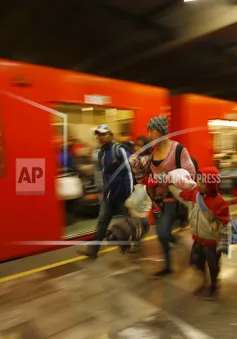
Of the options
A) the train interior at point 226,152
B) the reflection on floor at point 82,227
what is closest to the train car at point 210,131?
the train interior at point 226,152

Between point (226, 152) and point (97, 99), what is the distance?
9.80 feet

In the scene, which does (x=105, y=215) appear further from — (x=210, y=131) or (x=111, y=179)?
(x=210, y=131)

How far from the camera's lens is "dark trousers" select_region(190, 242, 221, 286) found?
2.60 meters

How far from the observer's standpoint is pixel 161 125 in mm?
2820

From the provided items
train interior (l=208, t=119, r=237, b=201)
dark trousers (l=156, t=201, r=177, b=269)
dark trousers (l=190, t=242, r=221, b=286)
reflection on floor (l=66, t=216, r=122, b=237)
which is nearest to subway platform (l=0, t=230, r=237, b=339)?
dark trousers (l=190, t=242, r=221, b=286)

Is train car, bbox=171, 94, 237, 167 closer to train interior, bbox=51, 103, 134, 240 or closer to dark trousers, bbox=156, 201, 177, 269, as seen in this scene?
train interior, bbox=51, 103, 134, 240

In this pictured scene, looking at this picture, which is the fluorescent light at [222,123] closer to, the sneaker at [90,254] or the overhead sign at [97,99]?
the overhead sign at [97,99]

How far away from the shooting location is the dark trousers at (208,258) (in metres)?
2.60

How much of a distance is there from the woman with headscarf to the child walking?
0.43 feet

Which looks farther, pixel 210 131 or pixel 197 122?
pixel 210 131

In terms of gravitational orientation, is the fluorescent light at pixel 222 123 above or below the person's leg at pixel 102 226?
above

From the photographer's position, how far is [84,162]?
509 centimetres

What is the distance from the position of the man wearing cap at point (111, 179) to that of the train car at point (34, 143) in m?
0.52

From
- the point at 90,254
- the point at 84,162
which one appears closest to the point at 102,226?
the point at 90,254
